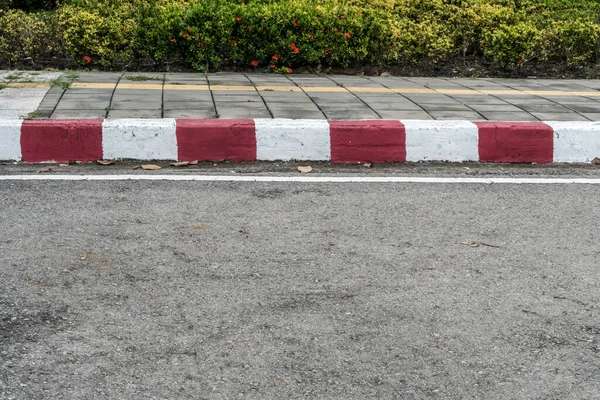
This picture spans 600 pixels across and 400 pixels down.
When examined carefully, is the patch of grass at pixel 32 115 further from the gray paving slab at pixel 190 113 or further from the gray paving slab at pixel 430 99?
the gray paving slab at pixel 430 99

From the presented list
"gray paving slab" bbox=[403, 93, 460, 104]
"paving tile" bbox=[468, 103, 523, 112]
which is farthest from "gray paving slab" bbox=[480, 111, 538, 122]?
"gray paving slab" bbox=[403, 93, 460, 104]

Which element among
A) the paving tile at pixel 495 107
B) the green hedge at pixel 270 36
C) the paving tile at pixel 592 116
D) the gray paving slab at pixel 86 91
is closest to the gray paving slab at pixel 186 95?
the gray paving slab at pixel 86 91

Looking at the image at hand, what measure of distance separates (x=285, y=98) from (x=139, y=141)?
175 centimetres

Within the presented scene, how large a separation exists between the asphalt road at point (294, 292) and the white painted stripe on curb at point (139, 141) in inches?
27.0

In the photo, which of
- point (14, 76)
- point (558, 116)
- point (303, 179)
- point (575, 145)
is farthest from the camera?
point (14, 76)

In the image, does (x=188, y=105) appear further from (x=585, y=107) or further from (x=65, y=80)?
(x=585, y=107)

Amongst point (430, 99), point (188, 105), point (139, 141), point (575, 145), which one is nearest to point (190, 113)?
point (188, 105)

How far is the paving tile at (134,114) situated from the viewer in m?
6.34

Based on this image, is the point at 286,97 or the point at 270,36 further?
the point at 270,36

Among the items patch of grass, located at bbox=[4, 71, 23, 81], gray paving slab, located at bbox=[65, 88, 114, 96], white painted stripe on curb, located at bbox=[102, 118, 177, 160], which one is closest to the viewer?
white painted stripe on curb, located at bbox=[102, 118, 177, 160]

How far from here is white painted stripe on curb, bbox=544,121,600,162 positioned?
6285 mm

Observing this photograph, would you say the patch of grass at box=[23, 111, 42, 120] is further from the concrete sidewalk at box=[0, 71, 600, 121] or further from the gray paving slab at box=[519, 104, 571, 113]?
the gray paving slab at box=[519, 104, 571, 113]

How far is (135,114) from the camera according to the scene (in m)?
6.41

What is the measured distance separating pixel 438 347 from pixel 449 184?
2.42 meters
